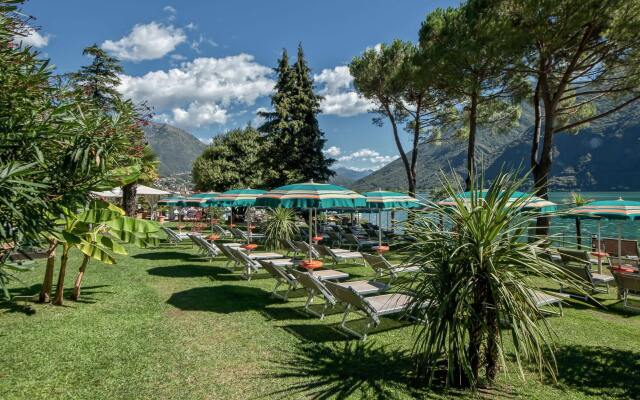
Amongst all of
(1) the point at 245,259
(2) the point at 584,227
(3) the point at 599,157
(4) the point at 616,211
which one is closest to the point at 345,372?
(1) the point at 245,259

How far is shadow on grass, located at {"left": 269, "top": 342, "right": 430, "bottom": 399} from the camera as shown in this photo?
4020 millimetres

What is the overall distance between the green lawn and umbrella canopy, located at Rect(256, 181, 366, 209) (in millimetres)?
2031

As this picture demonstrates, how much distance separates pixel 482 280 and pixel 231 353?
10.9 ft

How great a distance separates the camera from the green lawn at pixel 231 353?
4.10 metres

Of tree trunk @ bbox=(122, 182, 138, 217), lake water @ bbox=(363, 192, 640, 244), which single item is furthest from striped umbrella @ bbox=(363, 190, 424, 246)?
tree trunk @ bbox=(122, 182, 138, 217)

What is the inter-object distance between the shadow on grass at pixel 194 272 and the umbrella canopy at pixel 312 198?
2653 mm

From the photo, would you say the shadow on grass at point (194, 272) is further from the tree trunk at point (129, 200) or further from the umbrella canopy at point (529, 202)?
the tree trunk at point (129, 200)

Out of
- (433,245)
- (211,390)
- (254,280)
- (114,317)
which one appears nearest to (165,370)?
(211,390)

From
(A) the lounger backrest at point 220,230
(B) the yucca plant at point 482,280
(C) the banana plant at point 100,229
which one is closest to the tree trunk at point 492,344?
(B) the yucca plant at point 482,280

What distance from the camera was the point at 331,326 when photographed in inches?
245

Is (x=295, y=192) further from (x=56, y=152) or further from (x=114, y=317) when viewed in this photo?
(x=56, y=152)

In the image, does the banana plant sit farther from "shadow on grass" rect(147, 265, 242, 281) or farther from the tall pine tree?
the tall pine tree

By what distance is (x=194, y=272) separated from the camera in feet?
34.7

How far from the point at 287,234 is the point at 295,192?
22.3 ft
